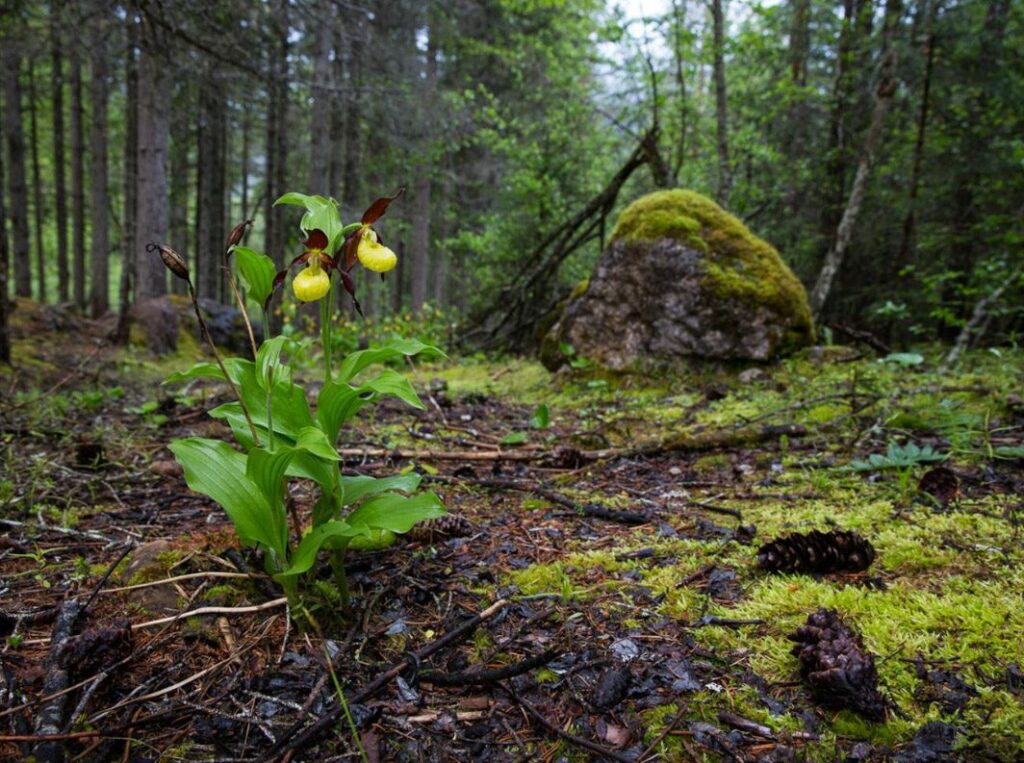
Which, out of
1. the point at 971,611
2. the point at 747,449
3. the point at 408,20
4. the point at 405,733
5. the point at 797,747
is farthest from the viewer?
the point at 408,20

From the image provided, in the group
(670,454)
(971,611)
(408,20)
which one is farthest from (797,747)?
A: (408,20)

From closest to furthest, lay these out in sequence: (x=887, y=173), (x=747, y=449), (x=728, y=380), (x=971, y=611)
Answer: (x=971, y=611) → (x=747, y=449) → (x=728, y=380) → (x=887, y=173)

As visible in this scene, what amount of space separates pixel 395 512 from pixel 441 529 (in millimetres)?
627

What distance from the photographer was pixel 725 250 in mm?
5469

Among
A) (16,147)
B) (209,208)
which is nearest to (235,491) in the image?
(16,147)

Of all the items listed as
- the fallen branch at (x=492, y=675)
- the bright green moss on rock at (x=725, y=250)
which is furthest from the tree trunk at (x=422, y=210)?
the fallen branch at (x=492, y=675)

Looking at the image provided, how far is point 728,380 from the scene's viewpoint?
16.6ft

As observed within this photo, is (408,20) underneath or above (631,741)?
above

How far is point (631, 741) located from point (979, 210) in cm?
916

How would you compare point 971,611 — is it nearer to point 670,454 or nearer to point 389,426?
point 670,454

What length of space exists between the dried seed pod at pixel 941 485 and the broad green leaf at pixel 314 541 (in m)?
2.27

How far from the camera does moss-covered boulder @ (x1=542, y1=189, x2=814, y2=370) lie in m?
5.22

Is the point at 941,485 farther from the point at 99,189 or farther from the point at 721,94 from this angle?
the point at 99,189

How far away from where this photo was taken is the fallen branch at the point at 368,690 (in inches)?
47.5
